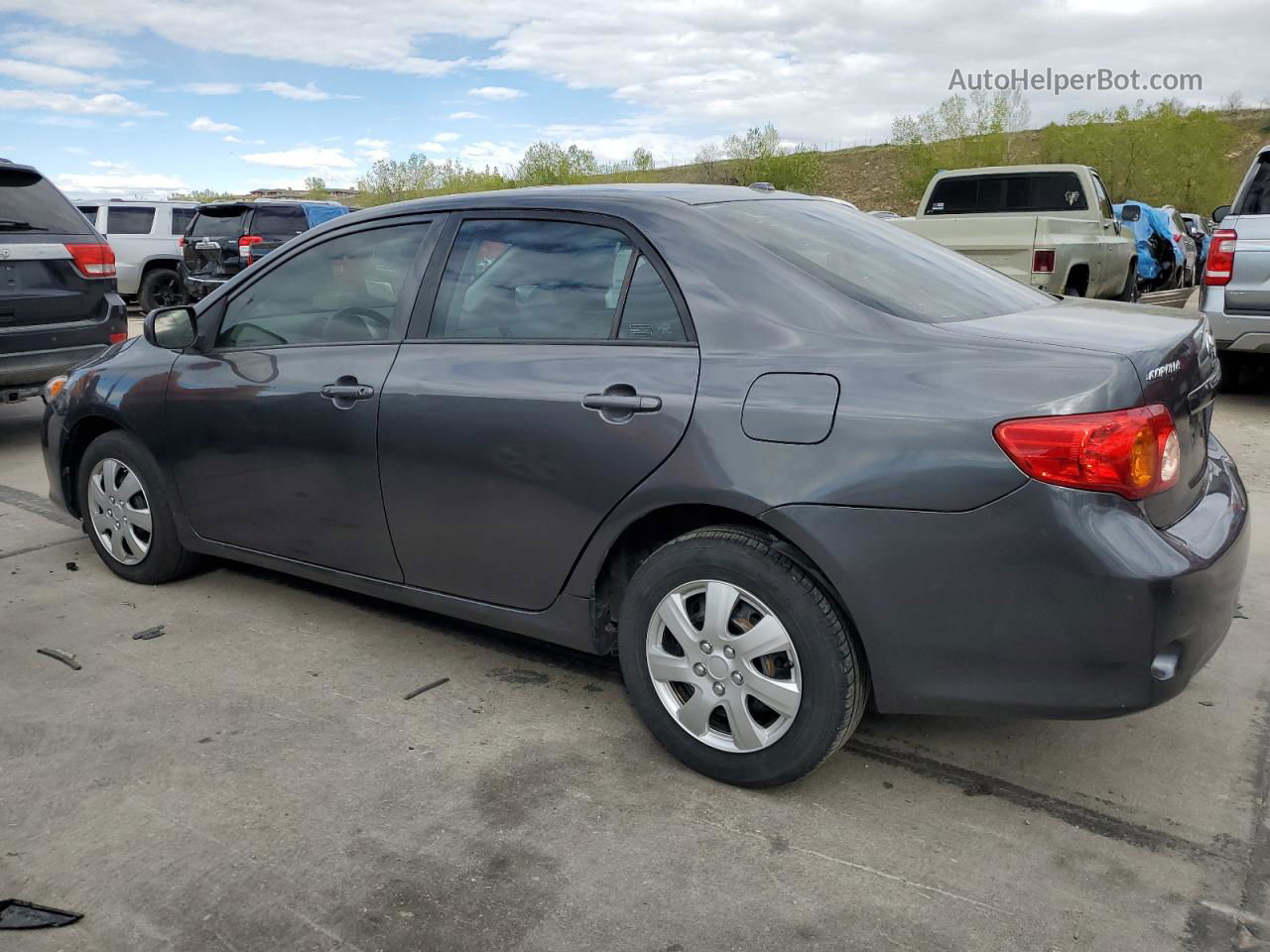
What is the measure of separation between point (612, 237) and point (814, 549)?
1.15 m

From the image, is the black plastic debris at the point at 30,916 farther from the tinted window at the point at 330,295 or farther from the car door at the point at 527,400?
the tinted window at the point at 330,295

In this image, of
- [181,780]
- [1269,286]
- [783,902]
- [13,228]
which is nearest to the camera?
[783,902]

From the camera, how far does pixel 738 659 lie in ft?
9.23

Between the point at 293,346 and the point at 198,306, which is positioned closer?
the point at 293,346

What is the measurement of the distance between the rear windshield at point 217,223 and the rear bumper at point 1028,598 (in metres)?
15.9

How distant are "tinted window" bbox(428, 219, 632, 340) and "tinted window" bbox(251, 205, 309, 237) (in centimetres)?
1417

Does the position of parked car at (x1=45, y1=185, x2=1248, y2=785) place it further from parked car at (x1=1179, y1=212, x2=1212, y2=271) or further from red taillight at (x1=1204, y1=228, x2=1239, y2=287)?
parked car at (x1=1179, y1=212, x2=1212, y2=271)

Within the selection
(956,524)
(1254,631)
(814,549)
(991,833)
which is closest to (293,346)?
(814,549)

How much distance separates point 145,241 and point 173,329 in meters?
16.2

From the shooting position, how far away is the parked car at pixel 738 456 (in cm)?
246

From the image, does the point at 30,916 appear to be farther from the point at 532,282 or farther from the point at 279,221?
the point at 279,221

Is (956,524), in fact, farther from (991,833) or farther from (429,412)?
(429,412)

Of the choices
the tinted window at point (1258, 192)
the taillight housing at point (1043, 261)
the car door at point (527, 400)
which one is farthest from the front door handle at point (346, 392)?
the taillight housing at point (1043, 261)

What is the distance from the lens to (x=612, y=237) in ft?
10.5
